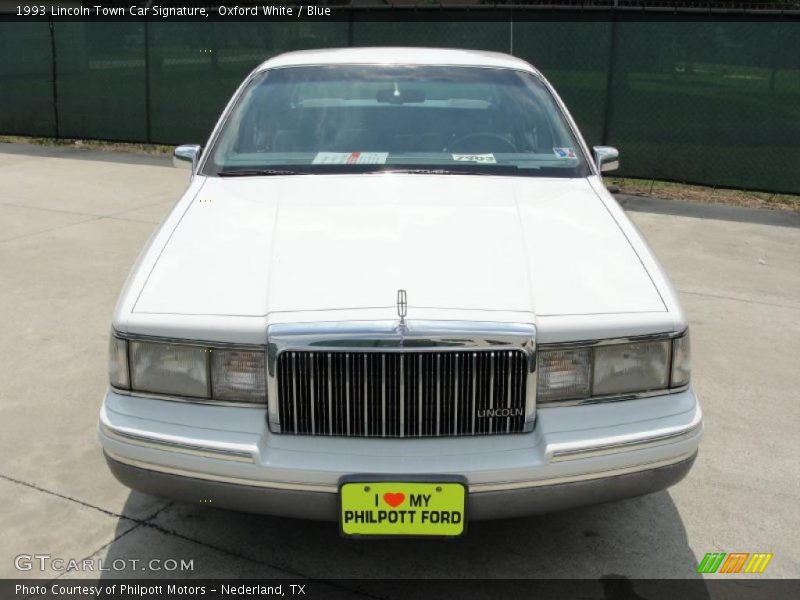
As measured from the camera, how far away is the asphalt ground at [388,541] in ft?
10.8

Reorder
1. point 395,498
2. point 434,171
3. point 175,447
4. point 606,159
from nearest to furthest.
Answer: point 395,498
point 175,447
point 434,171
point 606,159

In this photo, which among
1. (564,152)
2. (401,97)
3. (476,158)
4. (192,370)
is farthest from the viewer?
(401,97)

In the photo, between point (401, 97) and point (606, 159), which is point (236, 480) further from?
point (606, 159)

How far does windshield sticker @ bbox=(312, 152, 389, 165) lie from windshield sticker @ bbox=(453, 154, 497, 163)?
0.33 metres

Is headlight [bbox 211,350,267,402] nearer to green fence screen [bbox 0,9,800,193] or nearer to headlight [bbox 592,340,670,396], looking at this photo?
headlight [bbox 592,340,670,396]

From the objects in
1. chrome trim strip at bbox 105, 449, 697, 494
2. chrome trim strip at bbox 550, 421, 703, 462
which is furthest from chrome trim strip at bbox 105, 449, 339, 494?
chrome trim strip at bbox 550, 421, 703, 462

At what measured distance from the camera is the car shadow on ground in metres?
3.21

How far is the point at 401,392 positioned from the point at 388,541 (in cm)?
83

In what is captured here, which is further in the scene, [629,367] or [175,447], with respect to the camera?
[629,367]

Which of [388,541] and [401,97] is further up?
[401,97]

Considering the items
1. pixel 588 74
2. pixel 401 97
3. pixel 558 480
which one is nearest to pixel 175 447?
pixel 558 480

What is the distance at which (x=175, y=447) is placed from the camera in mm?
2822

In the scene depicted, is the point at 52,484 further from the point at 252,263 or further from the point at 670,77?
the point at 670,77

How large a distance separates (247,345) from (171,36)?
423 inches
